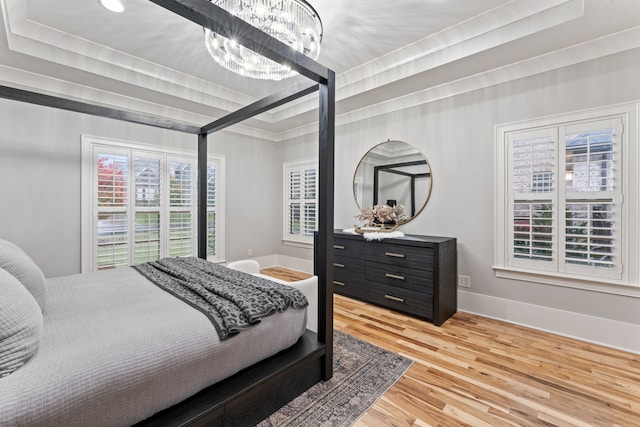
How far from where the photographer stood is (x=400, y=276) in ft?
9.90

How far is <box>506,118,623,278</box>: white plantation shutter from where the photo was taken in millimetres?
2359

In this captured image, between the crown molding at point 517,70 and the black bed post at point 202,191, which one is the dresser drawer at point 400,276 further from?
the crown molding at point 517,70

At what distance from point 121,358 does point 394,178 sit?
3.30m

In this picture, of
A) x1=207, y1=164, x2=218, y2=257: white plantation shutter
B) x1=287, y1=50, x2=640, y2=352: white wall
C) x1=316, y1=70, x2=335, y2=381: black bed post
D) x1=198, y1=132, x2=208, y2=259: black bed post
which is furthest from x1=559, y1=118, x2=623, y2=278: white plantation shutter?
x1=207, y1=164, x2=218, y2=257: white plantation shutter

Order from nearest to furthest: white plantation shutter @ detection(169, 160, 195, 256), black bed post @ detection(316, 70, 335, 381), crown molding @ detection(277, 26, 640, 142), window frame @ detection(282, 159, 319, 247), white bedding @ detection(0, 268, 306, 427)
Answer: white bedding @ detection(0, 268, 306, 427)
black bed post @ detection(316, 70, 335, 381)
crown molding @ detection(277, 26, 640, 142)
white plantation shutter @ detection(169, 160, 195, 256)
window frame @ detection(282, 159, 319, 247)

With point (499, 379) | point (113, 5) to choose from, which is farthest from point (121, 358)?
point (113, 5)

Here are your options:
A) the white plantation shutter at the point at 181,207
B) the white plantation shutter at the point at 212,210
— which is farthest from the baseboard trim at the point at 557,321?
the white plantation shutter at the point at 181,207

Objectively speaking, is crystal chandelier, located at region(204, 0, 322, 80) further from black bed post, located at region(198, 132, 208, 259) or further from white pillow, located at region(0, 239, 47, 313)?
white pillow, located at region(0, 239, 47, 313)

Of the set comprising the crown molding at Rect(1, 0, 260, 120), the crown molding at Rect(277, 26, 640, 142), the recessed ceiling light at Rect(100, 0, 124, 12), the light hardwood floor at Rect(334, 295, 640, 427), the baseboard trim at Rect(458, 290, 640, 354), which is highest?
the recessed ceiling light at Rect(100, 0, 124, 12)

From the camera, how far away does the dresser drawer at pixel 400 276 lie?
9.25 ft

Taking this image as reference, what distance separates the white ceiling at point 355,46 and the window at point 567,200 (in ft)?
2.10

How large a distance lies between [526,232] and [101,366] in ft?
10.8

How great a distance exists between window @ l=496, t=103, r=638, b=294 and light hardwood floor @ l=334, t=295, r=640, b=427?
63cm

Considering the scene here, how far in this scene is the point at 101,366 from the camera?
1000mm
